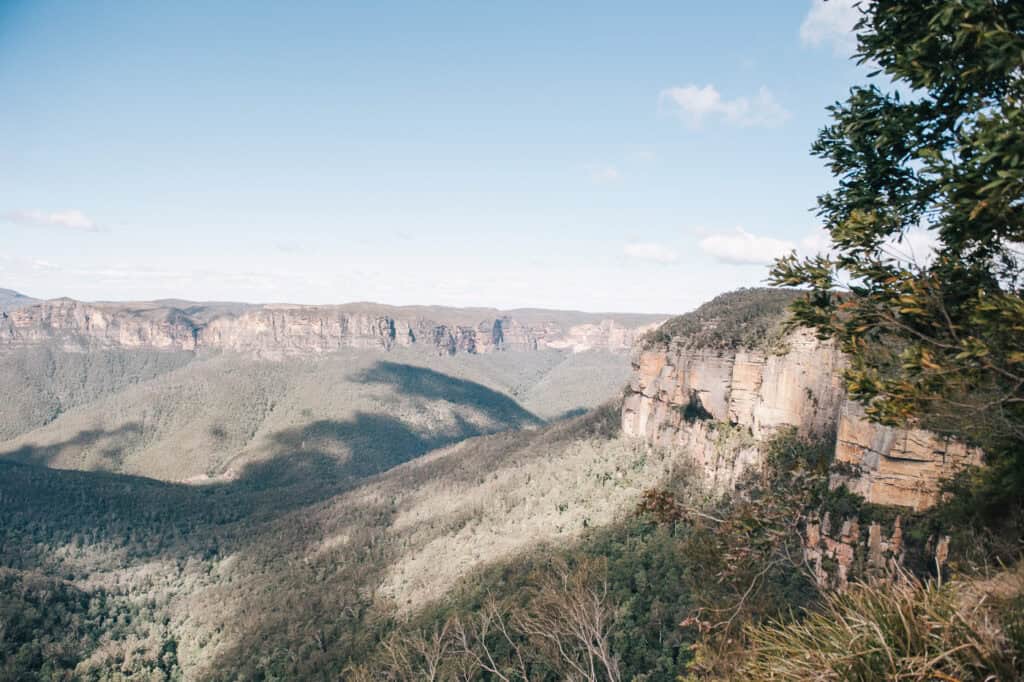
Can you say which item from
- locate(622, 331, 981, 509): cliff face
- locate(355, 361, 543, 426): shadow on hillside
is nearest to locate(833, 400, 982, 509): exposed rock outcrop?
locate(622, 331, 981, 509): cliff face

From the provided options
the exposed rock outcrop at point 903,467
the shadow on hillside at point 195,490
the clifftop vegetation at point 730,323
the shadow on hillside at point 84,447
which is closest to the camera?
the exposed rock outcrop at point 903,467

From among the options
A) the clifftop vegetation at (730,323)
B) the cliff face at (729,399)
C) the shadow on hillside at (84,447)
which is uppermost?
the clifftop vegetation at (730,323)

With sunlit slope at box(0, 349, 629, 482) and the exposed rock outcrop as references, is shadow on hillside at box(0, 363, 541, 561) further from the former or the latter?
the exposed rock outcrop

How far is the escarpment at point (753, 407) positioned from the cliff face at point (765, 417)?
0.04m

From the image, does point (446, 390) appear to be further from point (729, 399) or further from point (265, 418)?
point (729, 399)

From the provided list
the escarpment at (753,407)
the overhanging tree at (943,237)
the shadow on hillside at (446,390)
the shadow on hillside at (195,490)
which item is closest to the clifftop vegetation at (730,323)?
the escarpment at (753,407)

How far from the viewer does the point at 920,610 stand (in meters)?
5.21

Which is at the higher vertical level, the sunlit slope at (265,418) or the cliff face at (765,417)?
the cliff face at (765,417)

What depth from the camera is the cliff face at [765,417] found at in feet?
53.2

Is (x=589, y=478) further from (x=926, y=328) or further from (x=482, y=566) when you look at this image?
(x=926, y=328)

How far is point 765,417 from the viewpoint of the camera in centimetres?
3091

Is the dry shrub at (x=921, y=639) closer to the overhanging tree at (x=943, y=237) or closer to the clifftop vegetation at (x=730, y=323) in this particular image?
the overhanging tree at (x=943, y=237)

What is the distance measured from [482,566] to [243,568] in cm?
3436

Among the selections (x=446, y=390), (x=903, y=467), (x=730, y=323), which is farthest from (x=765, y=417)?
(x=446, y=390)
